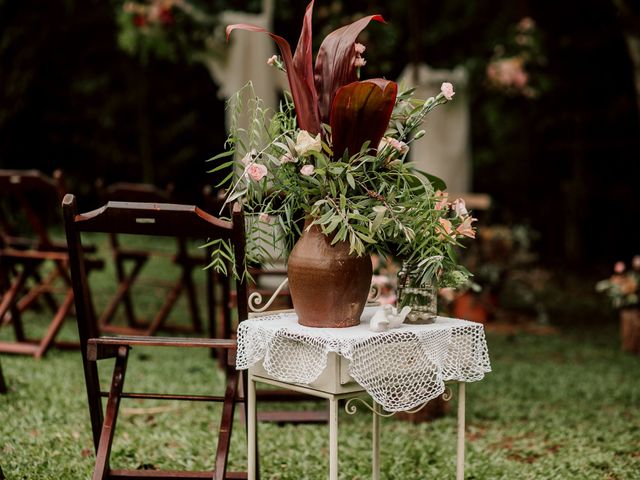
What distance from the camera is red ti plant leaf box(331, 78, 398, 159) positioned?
3.13m

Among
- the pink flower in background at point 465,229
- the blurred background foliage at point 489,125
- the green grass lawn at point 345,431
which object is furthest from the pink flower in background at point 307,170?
the blurred background foliage at point 489,125

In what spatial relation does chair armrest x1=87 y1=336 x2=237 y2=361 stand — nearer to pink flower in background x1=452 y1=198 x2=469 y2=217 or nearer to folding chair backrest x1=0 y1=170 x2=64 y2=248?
pink flower in background x1=452 y1=198 x2=469 y2=217

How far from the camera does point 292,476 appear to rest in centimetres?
413

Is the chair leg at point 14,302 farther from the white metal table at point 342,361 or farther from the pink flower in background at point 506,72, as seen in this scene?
the pink flower in background at point 506,72

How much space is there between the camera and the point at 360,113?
10.4 feet

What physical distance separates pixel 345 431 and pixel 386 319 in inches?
74.7

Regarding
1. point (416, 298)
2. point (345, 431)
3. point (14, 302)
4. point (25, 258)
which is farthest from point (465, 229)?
point (25, 258)

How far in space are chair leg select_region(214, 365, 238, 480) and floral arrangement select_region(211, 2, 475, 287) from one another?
1.51 ft

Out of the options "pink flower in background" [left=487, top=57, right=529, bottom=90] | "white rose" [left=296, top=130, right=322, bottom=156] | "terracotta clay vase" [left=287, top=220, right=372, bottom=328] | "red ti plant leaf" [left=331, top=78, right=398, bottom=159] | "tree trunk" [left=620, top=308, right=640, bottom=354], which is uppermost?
"pink flower in background" [left=487, top=57, right=529, bottom=90]

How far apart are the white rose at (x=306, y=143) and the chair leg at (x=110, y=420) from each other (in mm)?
1016

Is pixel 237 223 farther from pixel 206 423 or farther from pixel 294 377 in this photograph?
pixel 206 423

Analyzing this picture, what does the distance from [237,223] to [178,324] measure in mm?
5455

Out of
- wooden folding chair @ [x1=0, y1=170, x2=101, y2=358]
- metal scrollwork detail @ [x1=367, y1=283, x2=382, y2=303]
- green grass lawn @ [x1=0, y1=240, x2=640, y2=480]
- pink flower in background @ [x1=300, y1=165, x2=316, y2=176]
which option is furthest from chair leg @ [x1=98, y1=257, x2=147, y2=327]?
pink flower in background @ [x1=300, y1=165, x2=316, y2=176]

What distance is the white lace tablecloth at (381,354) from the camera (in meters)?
3.04
